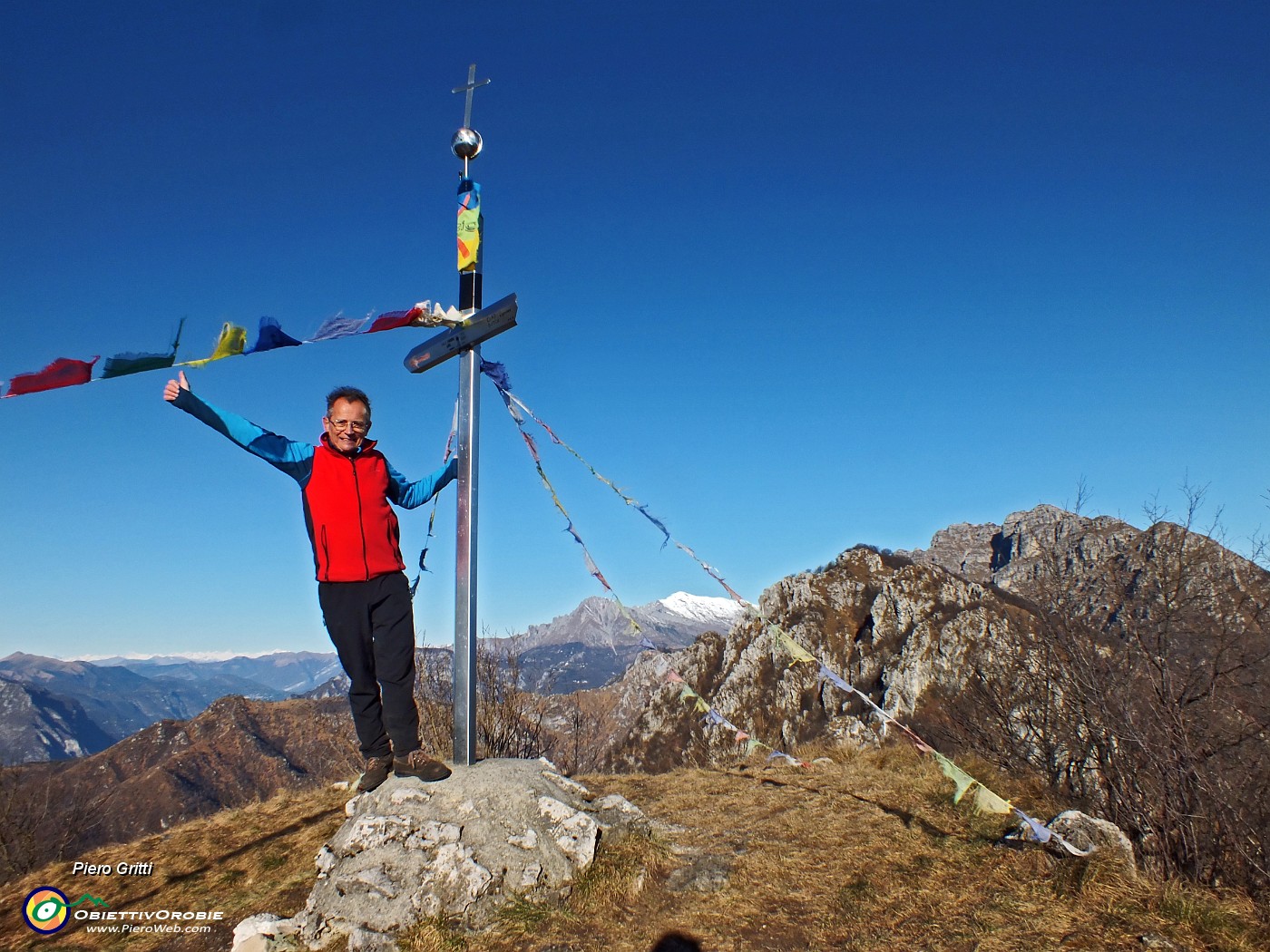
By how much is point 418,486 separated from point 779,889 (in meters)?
4.46

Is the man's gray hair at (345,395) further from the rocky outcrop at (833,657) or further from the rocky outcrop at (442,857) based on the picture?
the rocky outcrop at (833,657)

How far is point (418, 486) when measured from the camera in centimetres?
619

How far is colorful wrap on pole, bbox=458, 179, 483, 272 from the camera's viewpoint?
6.77 metres

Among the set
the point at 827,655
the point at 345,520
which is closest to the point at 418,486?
the point at 345,520

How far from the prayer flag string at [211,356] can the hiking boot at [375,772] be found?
11.5 feet

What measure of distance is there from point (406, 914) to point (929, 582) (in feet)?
290

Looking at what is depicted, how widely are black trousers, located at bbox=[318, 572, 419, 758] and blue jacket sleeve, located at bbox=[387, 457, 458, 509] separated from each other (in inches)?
26.2

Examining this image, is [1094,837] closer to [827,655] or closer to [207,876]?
[207,876]

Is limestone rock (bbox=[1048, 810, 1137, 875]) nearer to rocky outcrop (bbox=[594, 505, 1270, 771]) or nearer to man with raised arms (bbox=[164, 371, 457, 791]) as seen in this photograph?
man with raised arms (bbox=[164, 371, 457, 791])

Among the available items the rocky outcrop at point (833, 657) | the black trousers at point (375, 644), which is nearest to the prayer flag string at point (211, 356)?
the black trousers at point (375, 644)

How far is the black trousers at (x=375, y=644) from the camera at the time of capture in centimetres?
562

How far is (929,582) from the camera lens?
84500 millimetres

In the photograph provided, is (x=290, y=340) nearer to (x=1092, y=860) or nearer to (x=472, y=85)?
(x=472, y=85)

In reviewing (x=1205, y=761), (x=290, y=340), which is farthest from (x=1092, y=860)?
(x=290, y=340)
